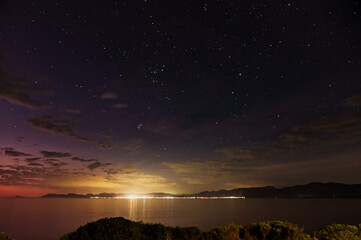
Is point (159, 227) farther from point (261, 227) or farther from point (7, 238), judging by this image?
point (7, 238)

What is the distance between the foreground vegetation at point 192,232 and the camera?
10.2m

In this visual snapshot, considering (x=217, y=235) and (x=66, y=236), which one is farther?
(x=217, y=235)

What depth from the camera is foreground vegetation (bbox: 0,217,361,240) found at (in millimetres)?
10242

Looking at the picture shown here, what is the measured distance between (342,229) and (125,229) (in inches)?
450

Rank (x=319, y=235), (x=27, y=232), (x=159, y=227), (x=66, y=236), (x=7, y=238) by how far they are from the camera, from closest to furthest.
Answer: (x=66, y=236)
(x=159, y=227)
(x=7, y=238)
(x=319, y=235)
(x=27, y=232)

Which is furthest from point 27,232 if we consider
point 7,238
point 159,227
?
point 159,227

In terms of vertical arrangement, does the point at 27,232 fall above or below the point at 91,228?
below

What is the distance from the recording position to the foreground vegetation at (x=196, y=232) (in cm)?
1025

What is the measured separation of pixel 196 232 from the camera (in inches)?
504

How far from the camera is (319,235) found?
14.8 meters

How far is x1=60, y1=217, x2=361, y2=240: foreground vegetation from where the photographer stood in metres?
10.2

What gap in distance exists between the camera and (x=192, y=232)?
12.8 meters

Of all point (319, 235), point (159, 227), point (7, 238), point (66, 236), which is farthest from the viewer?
point (319, 235)

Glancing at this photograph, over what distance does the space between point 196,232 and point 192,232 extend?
0.60ft
